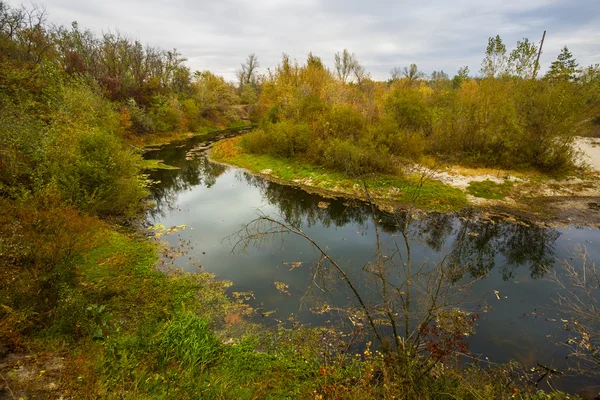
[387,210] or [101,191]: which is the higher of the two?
[101,191]

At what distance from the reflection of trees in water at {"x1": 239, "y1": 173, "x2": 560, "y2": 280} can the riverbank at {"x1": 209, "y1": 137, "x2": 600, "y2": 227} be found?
114 centimetres

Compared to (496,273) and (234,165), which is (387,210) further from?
(234,165)

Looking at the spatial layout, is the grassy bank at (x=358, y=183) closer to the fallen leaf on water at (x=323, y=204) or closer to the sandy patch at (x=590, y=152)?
the fallen leaf on water at (x=323, y=204)

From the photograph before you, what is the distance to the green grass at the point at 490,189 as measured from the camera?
56.6 ft

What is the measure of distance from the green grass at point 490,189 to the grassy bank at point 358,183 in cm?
93

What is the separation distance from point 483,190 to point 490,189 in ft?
1.59

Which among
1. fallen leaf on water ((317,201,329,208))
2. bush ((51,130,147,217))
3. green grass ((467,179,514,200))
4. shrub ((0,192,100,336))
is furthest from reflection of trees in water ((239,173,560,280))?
shrub ((0,192,100,336))

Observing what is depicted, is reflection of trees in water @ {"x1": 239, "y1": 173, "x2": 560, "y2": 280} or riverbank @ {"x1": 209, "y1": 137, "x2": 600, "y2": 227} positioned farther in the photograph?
riverbank @ {"x1": 209, "y1": 137, "x2": 600, "y2": 227}

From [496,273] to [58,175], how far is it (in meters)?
16.9

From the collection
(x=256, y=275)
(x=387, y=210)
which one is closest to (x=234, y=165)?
(x=387, y=210)

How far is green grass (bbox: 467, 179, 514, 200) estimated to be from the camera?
680 inches

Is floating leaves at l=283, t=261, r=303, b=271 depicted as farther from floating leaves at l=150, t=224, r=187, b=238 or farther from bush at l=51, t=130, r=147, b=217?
bush at l=51, t=130, r=147, b=217

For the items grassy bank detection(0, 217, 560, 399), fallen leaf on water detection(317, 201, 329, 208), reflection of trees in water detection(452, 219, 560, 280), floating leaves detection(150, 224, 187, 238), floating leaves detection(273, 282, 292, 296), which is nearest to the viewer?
grassy bank detection(0, 217, 560, 399)

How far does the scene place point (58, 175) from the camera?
11000mm
